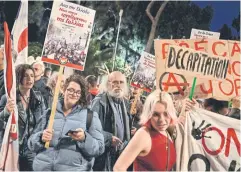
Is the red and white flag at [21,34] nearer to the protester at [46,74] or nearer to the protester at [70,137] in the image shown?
the protester at [46,74]

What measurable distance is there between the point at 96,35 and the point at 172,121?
3.85 ft

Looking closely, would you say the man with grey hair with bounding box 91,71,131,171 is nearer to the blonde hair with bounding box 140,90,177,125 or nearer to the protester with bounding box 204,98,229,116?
the blonde hair with bounding box 140,90,177,125

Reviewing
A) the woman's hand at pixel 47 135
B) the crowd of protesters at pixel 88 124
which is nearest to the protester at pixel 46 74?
the crowd of protesters at pixel 88 124

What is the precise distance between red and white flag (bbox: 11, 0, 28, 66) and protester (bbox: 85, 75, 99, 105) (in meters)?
0.66

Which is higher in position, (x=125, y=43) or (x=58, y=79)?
(x=125, y=43)

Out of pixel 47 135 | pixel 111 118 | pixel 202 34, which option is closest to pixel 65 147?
pixel 47 135

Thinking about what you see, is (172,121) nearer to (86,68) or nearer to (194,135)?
(194,135)

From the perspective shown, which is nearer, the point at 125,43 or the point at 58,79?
the point at 58,79

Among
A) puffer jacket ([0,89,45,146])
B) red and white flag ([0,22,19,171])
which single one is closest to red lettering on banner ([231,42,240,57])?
puffer jacket ([0,89,45,146])

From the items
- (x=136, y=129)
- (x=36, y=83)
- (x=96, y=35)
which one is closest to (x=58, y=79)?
(x=36, y=83)

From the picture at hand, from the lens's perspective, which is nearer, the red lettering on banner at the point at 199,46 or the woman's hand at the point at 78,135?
the woman's hand at the point at 78,135

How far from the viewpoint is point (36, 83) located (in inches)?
189

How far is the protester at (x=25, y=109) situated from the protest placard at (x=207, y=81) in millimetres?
1263

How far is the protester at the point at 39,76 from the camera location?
4.80 m
